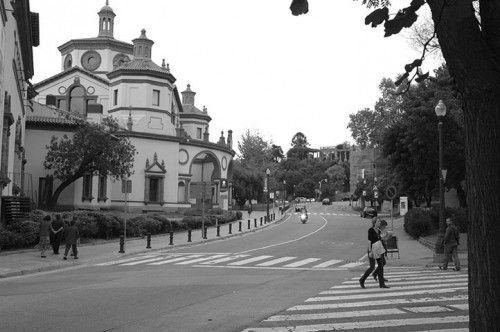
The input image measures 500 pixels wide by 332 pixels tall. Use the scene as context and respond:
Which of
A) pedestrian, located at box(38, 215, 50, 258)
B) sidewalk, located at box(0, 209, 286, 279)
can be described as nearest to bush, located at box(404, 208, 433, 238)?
sidewalk, located at box(0, 209, 286, 279)

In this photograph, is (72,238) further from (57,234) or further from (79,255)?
(79,255)

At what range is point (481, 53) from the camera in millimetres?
4320

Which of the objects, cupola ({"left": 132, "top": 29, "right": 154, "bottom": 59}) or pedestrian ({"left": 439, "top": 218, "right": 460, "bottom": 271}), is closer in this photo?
pedestrian ({"left": 439, "top": 218, "right": 460, "bottom": 271})

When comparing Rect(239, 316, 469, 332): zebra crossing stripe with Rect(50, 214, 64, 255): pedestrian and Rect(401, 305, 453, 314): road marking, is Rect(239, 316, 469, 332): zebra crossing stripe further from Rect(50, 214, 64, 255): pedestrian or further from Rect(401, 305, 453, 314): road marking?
Rect(50, 214, 64, 255): pedestrian

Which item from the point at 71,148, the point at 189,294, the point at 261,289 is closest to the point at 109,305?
the point at 189,294

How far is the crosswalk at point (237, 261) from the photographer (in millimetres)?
20125

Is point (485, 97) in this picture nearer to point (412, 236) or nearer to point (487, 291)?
point (487, 291)

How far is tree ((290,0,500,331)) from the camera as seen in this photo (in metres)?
4.27

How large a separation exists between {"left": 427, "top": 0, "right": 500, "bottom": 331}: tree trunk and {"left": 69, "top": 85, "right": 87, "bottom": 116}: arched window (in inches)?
2404

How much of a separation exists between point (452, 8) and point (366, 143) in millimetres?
80093

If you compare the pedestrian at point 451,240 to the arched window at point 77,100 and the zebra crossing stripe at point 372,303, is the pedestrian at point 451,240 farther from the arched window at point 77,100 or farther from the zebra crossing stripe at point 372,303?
the arched window at point 77,100

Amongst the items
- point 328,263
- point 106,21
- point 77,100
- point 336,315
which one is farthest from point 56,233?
point 106,21

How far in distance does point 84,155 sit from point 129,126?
12498 mm

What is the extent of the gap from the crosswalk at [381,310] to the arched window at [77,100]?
174ft
